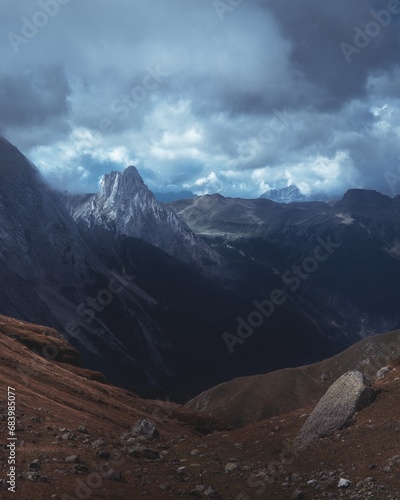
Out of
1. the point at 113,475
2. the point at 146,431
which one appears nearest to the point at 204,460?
the point at 113,475

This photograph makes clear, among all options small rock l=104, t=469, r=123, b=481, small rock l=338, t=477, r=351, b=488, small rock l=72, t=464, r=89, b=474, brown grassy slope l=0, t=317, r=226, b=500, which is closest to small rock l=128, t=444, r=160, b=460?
brown grassy slope l=0, t=317, r=226, b=500

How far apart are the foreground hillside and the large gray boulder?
88 centimetres

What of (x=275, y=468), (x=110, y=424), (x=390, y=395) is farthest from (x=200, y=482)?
(x=110, y=424)

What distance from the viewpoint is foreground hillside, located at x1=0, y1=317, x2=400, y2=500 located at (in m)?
30.8

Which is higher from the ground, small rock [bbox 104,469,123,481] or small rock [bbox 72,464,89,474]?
small rock [bbox 72,464,89,474]

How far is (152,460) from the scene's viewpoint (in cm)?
4153

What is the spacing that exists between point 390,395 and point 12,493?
29948 millimetres

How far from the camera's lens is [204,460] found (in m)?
43.2

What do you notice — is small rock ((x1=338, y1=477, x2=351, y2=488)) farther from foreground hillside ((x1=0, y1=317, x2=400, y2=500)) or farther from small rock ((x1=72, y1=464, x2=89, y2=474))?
small rock ((x1=72, y1=464, x2=89, y2=474))

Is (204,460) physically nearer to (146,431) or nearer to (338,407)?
(338,407)

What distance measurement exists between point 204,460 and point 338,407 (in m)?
12.1

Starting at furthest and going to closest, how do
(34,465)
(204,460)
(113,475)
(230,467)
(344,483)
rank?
(204,460) → (230,467) → (113,475) → (34,465) → (344,483)

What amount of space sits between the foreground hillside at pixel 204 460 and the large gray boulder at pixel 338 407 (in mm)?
877

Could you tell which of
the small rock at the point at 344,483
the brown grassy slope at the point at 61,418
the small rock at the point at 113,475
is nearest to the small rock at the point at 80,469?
the brown grassy slope at the point at 61,418
